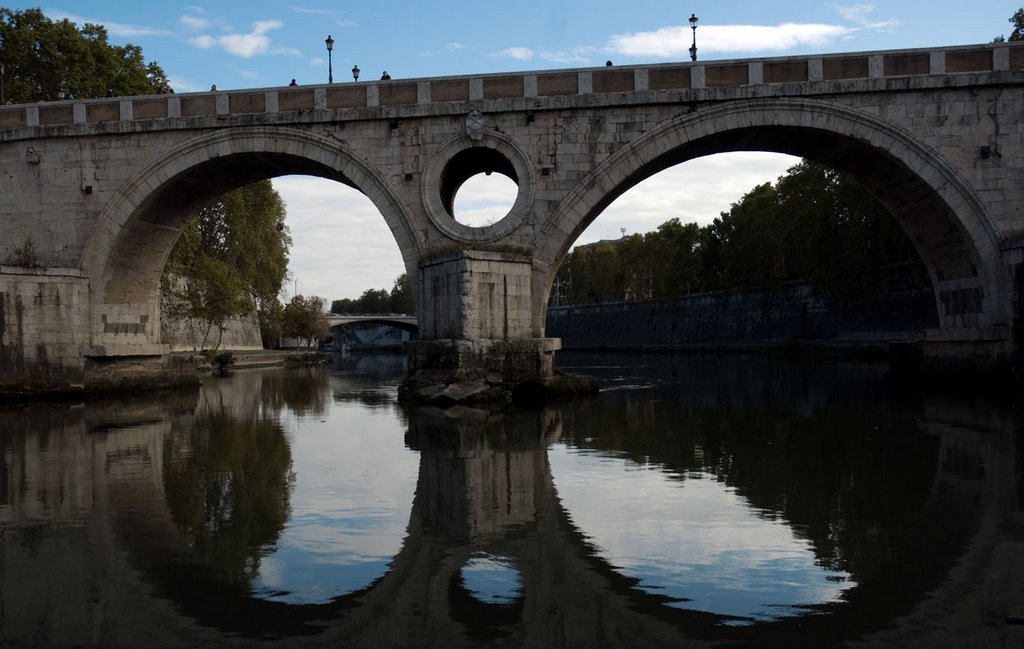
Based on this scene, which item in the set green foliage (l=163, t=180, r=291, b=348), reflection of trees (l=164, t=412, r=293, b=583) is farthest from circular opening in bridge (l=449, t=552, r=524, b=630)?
green foliage (l=163, t=180, r=291, b=348)

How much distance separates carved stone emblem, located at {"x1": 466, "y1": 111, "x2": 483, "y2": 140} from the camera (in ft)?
49.4

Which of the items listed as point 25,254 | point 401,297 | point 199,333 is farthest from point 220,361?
point 401,297

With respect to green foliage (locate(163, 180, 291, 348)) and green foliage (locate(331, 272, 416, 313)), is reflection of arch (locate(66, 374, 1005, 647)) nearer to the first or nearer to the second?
green foliage (locate(163, 180, 291, 348))

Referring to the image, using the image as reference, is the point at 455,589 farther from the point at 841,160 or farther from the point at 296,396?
the point at 841,160

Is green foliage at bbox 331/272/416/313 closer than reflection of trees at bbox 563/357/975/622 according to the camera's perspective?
No

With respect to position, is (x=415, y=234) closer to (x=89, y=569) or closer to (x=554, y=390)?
(x=554, y=390)

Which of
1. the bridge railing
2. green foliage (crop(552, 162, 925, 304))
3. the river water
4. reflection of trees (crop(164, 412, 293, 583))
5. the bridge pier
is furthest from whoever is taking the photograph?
green foliage (crop(552, 162, 925, 304))

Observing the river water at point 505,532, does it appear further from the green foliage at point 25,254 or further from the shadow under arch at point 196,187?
the green foliage at point 25,254

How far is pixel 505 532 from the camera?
5273 mm

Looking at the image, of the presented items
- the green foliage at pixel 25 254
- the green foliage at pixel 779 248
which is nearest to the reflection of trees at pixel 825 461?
the green foliage at pixel 25 254

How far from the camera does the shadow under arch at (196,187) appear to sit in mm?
15797

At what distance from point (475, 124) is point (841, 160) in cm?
716

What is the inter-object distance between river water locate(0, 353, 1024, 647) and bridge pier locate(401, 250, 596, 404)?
315cm

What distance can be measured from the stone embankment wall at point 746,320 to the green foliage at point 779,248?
950mm
